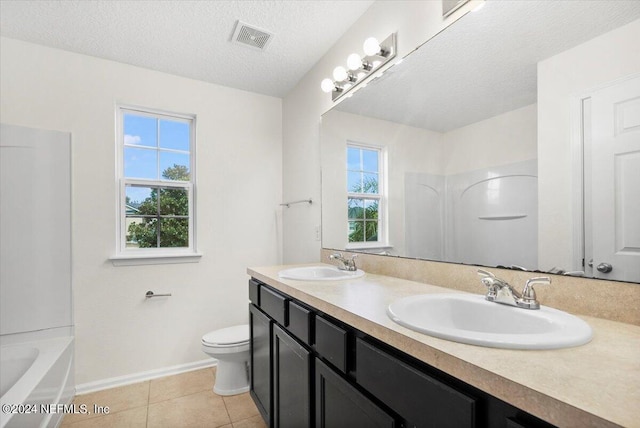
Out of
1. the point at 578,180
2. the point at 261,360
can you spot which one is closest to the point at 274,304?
the point at 261,360

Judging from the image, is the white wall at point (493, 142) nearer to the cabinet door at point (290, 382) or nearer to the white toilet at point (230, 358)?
the cabinet door at point (290, 382)

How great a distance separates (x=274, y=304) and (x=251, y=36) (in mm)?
1783

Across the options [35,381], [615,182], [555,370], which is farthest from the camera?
[35,381]

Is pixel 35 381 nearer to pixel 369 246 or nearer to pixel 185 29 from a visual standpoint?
pixel 369 246

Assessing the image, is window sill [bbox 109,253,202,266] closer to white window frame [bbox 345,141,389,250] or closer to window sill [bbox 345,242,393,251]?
window sill [bbox 345,242,393,251]

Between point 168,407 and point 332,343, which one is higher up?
point 332,343

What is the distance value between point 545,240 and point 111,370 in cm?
287

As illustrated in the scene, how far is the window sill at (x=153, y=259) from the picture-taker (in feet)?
7.70

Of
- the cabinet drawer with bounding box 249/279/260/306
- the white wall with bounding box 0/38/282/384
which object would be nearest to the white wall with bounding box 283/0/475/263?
the white wall with bounding box 0/38/282/384

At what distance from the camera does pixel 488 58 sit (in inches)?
47.8

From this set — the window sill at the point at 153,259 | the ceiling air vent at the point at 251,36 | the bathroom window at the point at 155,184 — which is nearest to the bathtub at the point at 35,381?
the window sill at the point at 153,259

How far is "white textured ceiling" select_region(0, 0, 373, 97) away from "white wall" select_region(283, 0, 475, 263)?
0.34ft

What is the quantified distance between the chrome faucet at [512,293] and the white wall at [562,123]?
0.15 m

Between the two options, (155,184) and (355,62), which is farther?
(155,184)
